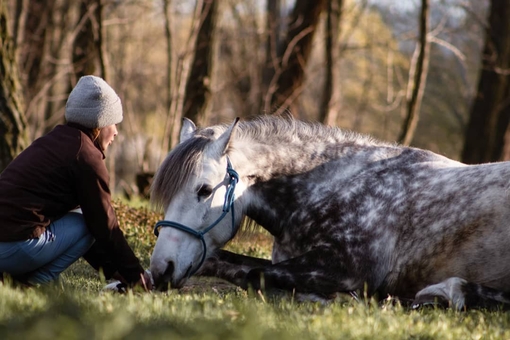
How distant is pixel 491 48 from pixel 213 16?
6.86 meters

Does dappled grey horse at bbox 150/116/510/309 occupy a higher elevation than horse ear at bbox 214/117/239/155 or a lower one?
lower

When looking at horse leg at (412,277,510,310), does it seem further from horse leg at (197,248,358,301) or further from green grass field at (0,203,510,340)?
horse leg at (197,248,358,301)

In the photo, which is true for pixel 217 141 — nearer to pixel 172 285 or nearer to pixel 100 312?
pixel 172 285

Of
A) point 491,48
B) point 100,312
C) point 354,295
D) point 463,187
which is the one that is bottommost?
point 354,295

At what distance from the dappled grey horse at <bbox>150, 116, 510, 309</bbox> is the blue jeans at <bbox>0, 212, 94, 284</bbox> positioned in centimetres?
57

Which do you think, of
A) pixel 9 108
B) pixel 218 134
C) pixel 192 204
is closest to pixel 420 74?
pixel 9 108

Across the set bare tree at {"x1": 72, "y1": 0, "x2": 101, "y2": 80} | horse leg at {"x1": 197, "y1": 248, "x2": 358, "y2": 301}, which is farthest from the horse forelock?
bare tree at {"x1": 72, "y1": 0, "x2": 101, "y2": 80}

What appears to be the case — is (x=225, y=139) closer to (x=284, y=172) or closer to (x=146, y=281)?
(x=284, y=172)

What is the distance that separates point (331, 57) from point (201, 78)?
310cm

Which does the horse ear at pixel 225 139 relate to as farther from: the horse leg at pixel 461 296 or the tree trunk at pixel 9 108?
the tree trunk at pixel 9 108

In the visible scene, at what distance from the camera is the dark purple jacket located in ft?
16.7

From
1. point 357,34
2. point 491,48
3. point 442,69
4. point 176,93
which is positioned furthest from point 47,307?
point 442,69

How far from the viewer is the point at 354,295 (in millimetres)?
5723

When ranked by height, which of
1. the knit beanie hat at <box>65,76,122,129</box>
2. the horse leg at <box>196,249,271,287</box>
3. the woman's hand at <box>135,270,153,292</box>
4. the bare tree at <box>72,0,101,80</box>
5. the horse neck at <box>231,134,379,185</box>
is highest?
the bare tree at <box>72,0,101,80</box>
